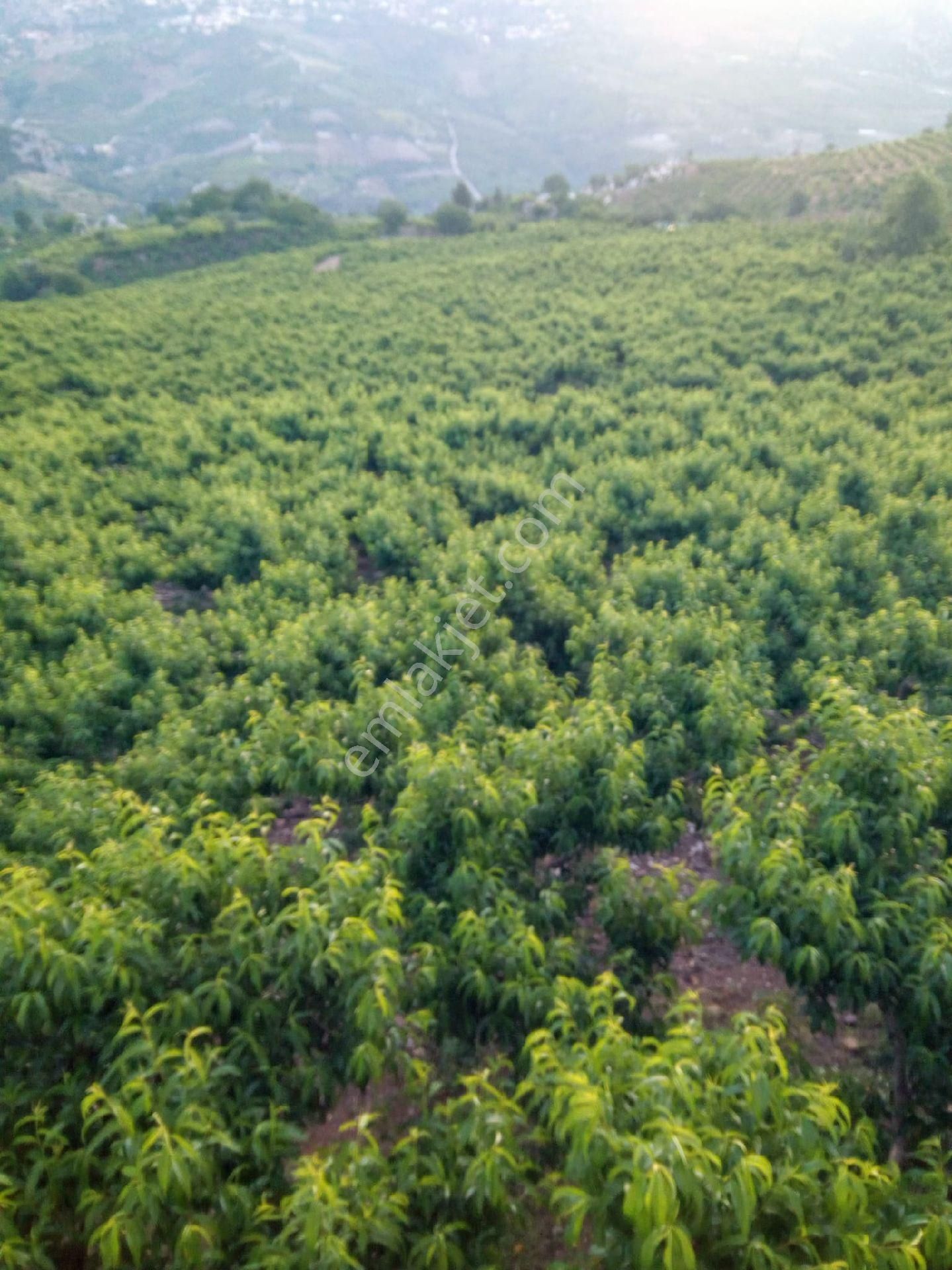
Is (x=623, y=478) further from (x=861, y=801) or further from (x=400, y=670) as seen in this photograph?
(x=861, y=801)

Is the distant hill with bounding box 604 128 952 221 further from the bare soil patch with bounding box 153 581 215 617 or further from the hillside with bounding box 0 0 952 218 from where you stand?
the hillside with bounding box 0 0 952 218

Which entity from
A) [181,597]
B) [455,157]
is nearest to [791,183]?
[181,597]
